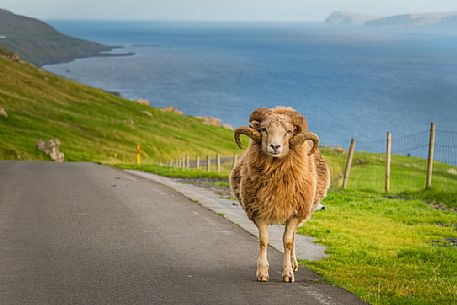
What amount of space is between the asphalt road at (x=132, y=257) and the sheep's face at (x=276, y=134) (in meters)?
1.59

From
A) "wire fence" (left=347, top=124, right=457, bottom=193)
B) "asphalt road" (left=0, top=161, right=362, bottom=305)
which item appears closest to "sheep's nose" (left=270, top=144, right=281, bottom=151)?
"asphalt road" (left=0, top=161, right=362, bottom=305)

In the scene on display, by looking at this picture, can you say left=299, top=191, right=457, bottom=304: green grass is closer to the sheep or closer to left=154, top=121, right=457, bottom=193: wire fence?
the sheep

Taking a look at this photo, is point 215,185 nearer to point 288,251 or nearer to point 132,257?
point 132,257

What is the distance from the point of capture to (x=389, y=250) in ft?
42.7

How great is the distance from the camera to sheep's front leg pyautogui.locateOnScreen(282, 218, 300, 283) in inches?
365

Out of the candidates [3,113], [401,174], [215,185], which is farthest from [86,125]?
[215,185]

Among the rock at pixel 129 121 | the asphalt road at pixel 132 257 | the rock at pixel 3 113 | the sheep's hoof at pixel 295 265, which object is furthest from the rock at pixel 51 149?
the sheep's hoof at pixel 295 265

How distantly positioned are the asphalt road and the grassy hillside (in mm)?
43897

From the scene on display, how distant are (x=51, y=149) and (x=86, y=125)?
19.0m

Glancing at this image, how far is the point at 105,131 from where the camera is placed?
80.9 m

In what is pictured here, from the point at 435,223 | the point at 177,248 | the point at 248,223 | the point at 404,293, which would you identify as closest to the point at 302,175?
the point at 404,293

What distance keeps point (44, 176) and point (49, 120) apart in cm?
5080

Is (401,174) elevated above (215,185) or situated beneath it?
→ situated beneath

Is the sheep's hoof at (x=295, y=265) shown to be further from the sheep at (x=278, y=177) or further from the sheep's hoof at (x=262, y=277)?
the sheep's hoof at (x=262, y=277)
